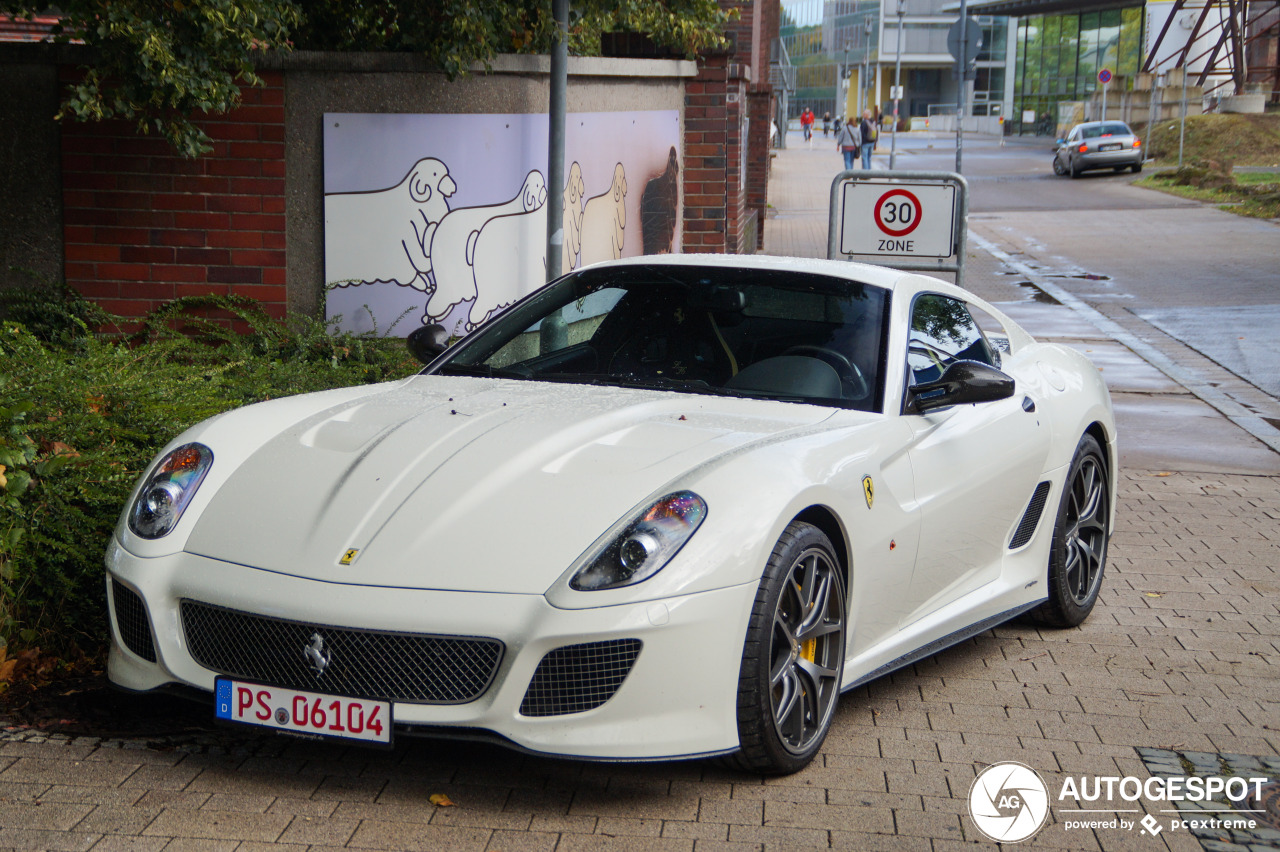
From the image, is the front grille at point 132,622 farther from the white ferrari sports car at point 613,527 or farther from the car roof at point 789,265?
the car roof at point 789,265

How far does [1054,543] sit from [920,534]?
4.00ft

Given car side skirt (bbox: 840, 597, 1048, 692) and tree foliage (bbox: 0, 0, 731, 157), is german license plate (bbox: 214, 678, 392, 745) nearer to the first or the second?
car side skirt (bbox: 840, 597, 1048, 692)

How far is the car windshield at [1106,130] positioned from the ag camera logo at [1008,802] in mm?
40551

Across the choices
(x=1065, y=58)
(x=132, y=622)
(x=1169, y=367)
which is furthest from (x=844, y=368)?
(x=1065, y=58)

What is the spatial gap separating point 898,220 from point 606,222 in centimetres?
226

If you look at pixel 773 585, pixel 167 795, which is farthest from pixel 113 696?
pixel 773 585

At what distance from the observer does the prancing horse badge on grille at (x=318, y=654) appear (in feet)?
11.2

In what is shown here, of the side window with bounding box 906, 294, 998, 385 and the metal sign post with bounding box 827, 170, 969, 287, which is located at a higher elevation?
the metal sign post with bounding box 827, 170, 969, 287

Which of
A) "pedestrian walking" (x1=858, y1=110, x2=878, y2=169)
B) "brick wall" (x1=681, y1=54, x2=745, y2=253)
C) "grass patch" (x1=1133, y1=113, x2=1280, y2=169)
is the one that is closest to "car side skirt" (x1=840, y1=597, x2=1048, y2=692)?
"brick wall" (x1=681, y1=54, x2=745, y2=253)

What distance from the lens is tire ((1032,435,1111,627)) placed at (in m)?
5.36

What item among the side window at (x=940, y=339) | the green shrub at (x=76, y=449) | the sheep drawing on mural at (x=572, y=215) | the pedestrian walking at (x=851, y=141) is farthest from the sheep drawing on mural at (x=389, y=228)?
the pedestrian walking at (x=851, y=141)

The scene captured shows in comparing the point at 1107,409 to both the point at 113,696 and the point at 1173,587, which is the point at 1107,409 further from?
the point at 113,696

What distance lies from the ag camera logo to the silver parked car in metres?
39.7

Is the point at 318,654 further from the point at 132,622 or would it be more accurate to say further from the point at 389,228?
the point at 389,228
